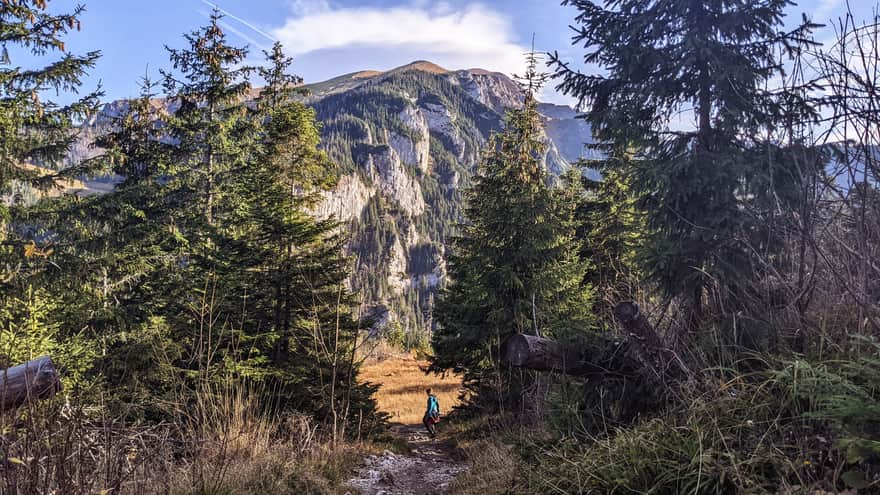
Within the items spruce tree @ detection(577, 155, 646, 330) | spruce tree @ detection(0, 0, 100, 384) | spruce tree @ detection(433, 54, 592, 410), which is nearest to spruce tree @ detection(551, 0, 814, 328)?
spruce tree @ detection(433, 54, 592, 410)

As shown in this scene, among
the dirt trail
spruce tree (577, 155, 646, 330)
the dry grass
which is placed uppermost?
spruce tree (577, 155, 646, 330)

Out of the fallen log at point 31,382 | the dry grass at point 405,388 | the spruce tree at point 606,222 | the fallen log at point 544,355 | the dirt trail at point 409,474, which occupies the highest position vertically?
the spruce tree at point 606,222

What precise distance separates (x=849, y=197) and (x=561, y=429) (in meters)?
2.68

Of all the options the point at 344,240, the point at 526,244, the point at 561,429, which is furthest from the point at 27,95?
the point at 561,429

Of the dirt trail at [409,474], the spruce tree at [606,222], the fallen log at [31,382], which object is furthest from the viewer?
the spruce tree at [606,222]

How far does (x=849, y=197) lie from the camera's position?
114 inches

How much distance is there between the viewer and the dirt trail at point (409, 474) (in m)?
6.66

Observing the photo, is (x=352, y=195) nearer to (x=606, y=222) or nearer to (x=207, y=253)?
(x=606, y=222)

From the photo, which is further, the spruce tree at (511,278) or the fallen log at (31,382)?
the spruce tree at (511,278)

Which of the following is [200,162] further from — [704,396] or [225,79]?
[704,396]

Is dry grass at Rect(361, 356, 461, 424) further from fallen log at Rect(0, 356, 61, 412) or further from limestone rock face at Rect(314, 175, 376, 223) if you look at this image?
limestone rock face at Rect(314, 175, 376, 223)

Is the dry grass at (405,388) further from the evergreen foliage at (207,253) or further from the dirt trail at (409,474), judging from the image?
the evergreen foliage at (207,253)

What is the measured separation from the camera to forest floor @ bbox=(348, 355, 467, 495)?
6.90 metres

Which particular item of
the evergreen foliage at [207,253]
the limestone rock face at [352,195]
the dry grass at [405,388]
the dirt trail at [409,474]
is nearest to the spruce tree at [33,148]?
the evergreen foliage at [207,253]
